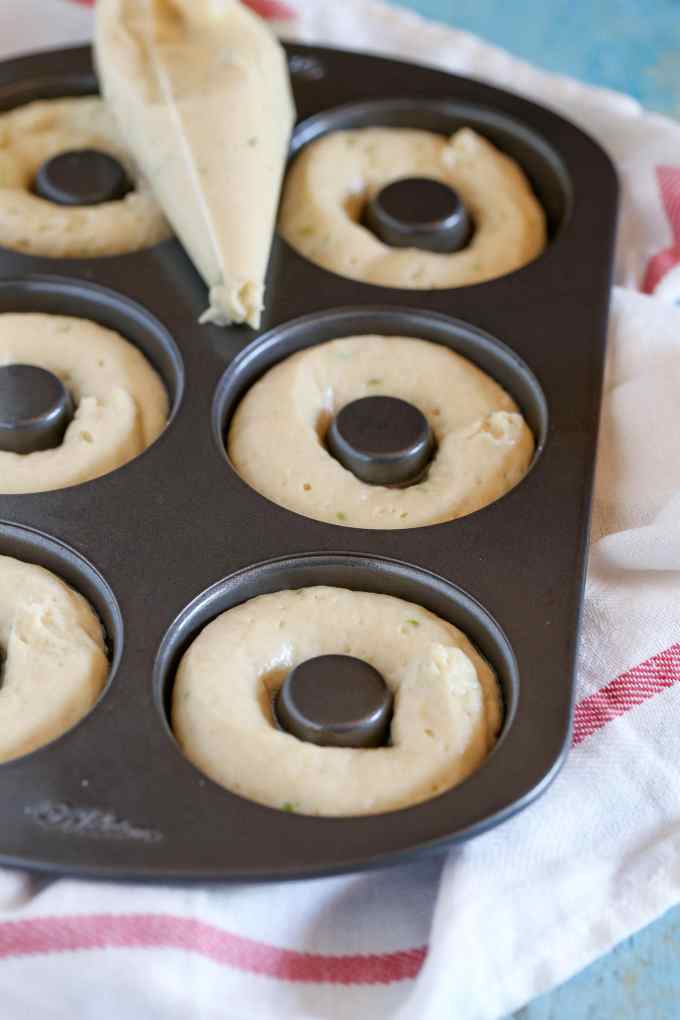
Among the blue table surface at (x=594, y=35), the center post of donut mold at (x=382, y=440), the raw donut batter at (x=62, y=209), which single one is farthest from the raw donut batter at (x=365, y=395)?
the blue table surface at (x=594, y=35)

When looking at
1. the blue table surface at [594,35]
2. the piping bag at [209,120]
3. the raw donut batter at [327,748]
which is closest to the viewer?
the raw donut batter at [327,748]

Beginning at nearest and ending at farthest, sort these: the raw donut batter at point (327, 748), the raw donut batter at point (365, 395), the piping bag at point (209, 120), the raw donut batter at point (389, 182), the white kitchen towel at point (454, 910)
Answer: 1. the white kitchen towel at point (454, 910)
2. the raw donut batter at point (327, 748)
3. the raw donut batter at point (365, 395)
4. the piping bag at point (209, 120)
5. the raw donut batter at point (389, 182)

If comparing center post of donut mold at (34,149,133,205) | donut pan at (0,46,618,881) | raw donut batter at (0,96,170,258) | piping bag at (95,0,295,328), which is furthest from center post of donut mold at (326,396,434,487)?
center post of donut mold at (34,149,133,205)

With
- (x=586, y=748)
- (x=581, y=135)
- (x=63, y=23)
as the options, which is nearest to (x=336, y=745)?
(x=586, y=748)

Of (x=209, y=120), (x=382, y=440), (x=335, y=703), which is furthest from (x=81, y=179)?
(x=335, y=703)

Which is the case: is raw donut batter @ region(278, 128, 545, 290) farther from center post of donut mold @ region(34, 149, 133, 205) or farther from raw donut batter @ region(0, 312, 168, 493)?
raw donut batter @ region(0, 312, 168, 493)

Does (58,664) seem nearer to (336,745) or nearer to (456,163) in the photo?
(336,745)

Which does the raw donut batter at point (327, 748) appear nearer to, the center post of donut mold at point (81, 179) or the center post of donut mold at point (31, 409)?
the center post of donut mold at point (31, 409)
